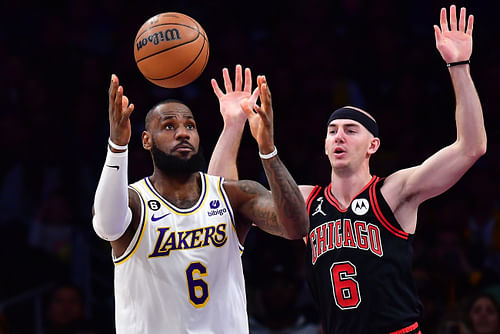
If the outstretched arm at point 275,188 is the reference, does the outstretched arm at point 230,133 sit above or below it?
above

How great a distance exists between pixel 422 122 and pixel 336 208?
4218mm

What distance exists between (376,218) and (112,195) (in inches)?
73.8

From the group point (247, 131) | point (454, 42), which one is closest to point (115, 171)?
point (454, 42)

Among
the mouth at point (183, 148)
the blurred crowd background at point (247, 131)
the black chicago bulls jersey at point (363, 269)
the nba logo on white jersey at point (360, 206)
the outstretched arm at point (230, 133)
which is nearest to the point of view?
the mouth at point (183, 148)

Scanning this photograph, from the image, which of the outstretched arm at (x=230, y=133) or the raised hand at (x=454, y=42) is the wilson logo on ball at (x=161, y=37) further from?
the raised hand at (x=454, y=42)

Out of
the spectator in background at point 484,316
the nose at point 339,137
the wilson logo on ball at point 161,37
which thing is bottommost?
the spectator in background at point 484,316

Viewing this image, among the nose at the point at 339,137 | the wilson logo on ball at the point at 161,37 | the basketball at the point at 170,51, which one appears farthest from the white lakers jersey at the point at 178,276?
the nose at the point at 339,137

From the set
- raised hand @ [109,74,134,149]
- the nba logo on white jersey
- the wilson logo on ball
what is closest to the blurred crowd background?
the nba logo on white jersey

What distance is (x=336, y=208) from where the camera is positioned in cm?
512

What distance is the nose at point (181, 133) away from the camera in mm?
4426

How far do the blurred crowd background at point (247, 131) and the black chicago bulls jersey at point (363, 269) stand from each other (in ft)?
6.32

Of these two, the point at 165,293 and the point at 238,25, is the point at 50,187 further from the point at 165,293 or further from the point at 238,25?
the point at 165,293

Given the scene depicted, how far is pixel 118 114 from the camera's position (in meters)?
3.82

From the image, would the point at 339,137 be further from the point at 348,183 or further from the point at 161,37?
the point at 161,37
